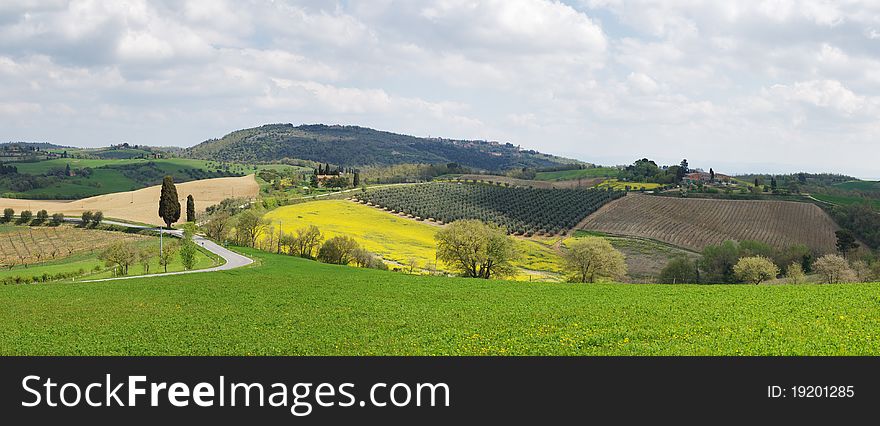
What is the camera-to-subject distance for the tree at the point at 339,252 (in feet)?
237

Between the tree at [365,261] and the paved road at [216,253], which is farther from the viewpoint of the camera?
the tree at [365,261]

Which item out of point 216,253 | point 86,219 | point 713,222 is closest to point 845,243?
point 713,222

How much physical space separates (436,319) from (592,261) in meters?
41.5

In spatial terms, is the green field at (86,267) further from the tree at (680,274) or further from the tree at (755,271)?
the tree at (755,271)

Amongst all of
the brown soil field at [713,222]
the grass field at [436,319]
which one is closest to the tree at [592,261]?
the grass field at [436,319]

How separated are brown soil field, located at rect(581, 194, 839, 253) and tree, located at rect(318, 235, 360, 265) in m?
61.7

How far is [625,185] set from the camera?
587 feet

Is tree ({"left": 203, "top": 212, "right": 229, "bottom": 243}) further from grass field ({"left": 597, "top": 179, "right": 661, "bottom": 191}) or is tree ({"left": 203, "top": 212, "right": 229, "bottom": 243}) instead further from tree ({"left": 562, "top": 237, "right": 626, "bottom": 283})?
grass field ({"left": 597, "top": 179, "right": 661, "bottom": 191})

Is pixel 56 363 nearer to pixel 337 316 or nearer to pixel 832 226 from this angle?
pixel 337 316

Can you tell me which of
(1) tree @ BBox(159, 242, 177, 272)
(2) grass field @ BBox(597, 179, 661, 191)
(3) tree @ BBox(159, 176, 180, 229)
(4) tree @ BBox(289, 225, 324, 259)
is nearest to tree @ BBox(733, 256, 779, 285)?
(4) tree @ BBox(289, 225, 324, 259)

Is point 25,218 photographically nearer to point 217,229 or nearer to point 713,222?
point 217,229

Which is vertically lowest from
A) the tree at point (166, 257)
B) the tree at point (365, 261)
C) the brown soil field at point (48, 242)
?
the brown soil field at point (48, 242)

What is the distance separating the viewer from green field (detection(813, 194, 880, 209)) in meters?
130

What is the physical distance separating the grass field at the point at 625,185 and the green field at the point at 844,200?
1635 inches
